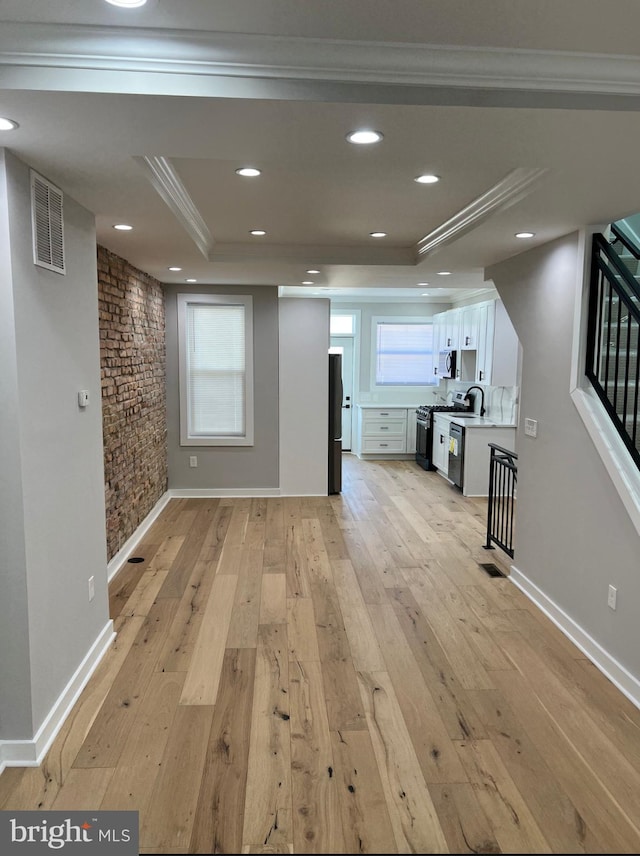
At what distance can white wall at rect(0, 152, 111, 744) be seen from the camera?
218cm

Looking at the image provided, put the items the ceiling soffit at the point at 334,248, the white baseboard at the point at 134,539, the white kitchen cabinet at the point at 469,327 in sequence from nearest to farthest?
the ceiling soffit at the point at 334,248
the white baseboard at the point at 134,539
the white kitchen cabinet at the point at 469,327

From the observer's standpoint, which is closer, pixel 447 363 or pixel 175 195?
pixel 175 195

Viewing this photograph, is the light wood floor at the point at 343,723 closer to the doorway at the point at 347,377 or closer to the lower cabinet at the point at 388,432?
the lower cabinet at the point at 388,432

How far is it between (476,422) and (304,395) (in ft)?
6.98

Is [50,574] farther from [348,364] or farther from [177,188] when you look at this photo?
[348,364]

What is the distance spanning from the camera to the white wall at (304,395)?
6.40 meters

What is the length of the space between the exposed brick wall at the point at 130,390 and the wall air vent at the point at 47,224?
145cm

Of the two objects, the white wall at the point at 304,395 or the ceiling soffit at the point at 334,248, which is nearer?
the ceiling soffit at the point at 334,248

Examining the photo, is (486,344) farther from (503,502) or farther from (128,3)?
(128,3)

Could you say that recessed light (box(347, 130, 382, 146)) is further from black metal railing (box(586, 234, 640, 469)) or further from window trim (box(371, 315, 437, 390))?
window trim (box(371, 315, 437, 390))

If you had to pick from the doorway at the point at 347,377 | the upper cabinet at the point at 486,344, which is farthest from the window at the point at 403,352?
the upper cabinet at the point at 486,344

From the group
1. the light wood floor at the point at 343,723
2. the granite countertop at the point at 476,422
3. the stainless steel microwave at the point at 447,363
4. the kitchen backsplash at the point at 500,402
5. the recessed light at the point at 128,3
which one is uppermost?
the recessed light at the point at 128,3

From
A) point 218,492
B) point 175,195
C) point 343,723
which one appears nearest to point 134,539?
point 218,492

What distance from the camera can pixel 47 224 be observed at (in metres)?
2.41
